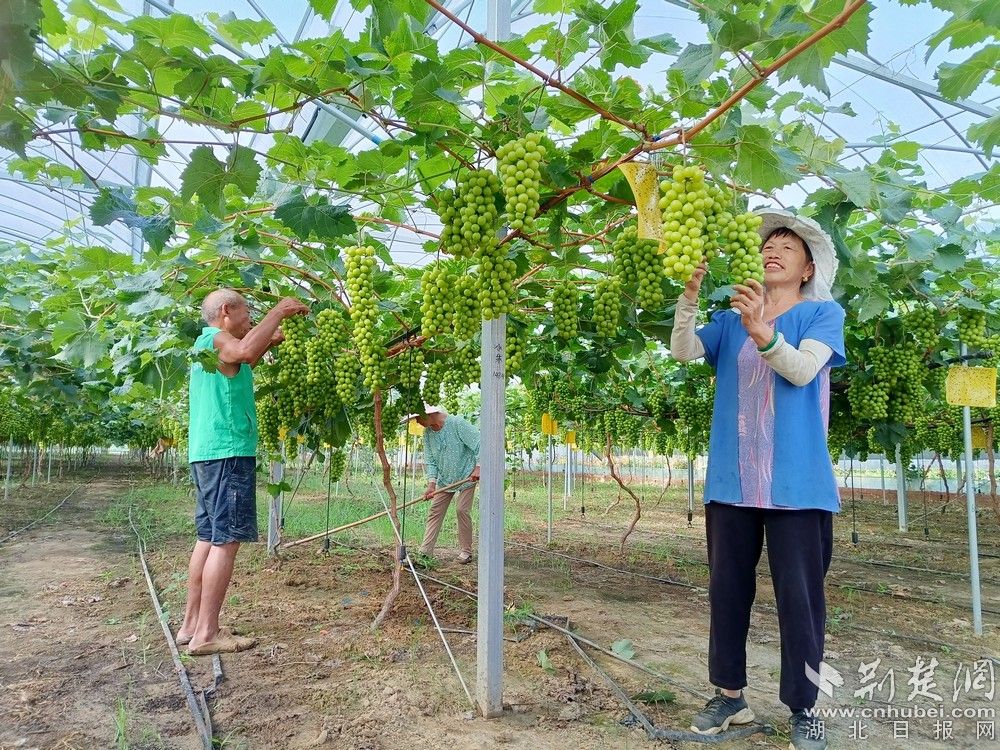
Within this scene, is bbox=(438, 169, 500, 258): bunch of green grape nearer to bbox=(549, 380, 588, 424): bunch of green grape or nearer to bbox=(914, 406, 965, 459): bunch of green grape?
bbox=(549, 380, 588, 424): bunch of green grape

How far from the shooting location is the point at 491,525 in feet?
9.23

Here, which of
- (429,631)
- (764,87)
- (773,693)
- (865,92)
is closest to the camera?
(764,87)

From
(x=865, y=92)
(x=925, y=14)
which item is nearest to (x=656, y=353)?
(x=865, y=92)

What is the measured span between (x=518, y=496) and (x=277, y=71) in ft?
58.3

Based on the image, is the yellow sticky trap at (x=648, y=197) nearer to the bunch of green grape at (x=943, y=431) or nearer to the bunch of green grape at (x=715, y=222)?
the bunch of green grape at (x=715, y=222)

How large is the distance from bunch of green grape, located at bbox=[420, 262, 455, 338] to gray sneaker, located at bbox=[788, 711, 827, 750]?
210cm

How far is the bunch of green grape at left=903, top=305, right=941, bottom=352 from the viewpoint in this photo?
4453 mm

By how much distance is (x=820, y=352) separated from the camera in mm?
2396

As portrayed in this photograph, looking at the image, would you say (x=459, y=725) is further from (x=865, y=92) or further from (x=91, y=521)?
(x=91, y=521)

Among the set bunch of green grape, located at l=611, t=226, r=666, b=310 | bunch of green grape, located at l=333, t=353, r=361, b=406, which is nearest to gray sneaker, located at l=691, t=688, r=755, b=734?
bunch of green grape, located at l=611, t=226, r=666, b=310

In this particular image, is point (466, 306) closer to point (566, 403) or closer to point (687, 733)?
point (687, 733)

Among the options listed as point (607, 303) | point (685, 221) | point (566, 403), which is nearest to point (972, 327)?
point (607, 303)

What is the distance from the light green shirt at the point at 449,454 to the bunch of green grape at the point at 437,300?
470 cm

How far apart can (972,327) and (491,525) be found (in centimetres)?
376
